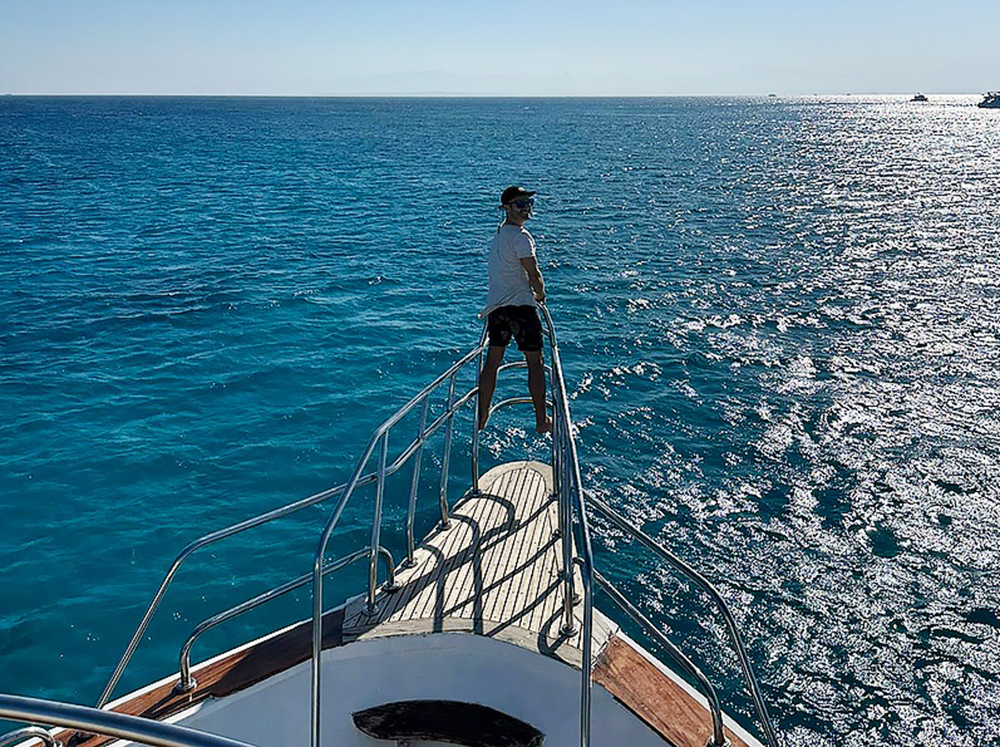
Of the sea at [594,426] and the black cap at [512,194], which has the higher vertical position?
the black cap at [512,194]

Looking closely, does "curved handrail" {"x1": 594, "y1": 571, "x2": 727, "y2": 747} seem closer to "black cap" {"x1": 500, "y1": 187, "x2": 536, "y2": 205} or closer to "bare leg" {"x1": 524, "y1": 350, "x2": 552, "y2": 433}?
"bare leg" {"x1": 524, "y1": 350, "x2": 552, "y2": 433}

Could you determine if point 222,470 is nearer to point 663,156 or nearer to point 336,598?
point 336,598

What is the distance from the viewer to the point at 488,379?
6922 millimetres

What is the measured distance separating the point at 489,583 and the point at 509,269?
2.50 m

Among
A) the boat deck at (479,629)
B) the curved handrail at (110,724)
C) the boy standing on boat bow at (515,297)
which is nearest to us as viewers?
the curved handrail at (110,724)

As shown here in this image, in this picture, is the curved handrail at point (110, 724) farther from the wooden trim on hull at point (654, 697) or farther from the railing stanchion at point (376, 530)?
the wooden trim on hull at point (654, 697)

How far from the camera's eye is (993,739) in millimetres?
6910

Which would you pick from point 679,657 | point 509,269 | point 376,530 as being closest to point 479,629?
point 376,530

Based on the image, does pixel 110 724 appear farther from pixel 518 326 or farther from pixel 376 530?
pixel 518 326

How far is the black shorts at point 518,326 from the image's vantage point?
6.61 m

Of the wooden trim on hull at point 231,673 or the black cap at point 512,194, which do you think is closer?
the wooden trim on hull at point 231,673

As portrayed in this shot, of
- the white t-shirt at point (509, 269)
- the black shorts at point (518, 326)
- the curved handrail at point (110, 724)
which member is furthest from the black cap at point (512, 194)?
the curved handrail at point (110, 724)

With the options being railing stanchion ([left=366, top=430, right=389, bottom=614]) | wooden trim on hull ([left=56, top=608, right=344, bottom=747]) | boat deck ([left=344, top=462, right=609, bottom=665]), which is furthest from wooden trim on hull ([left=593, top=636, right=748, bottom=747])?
wooden trim on hull ([left=56, top=608, right=344, bottom=747])

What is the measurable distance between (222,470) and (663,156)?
58.6 m
